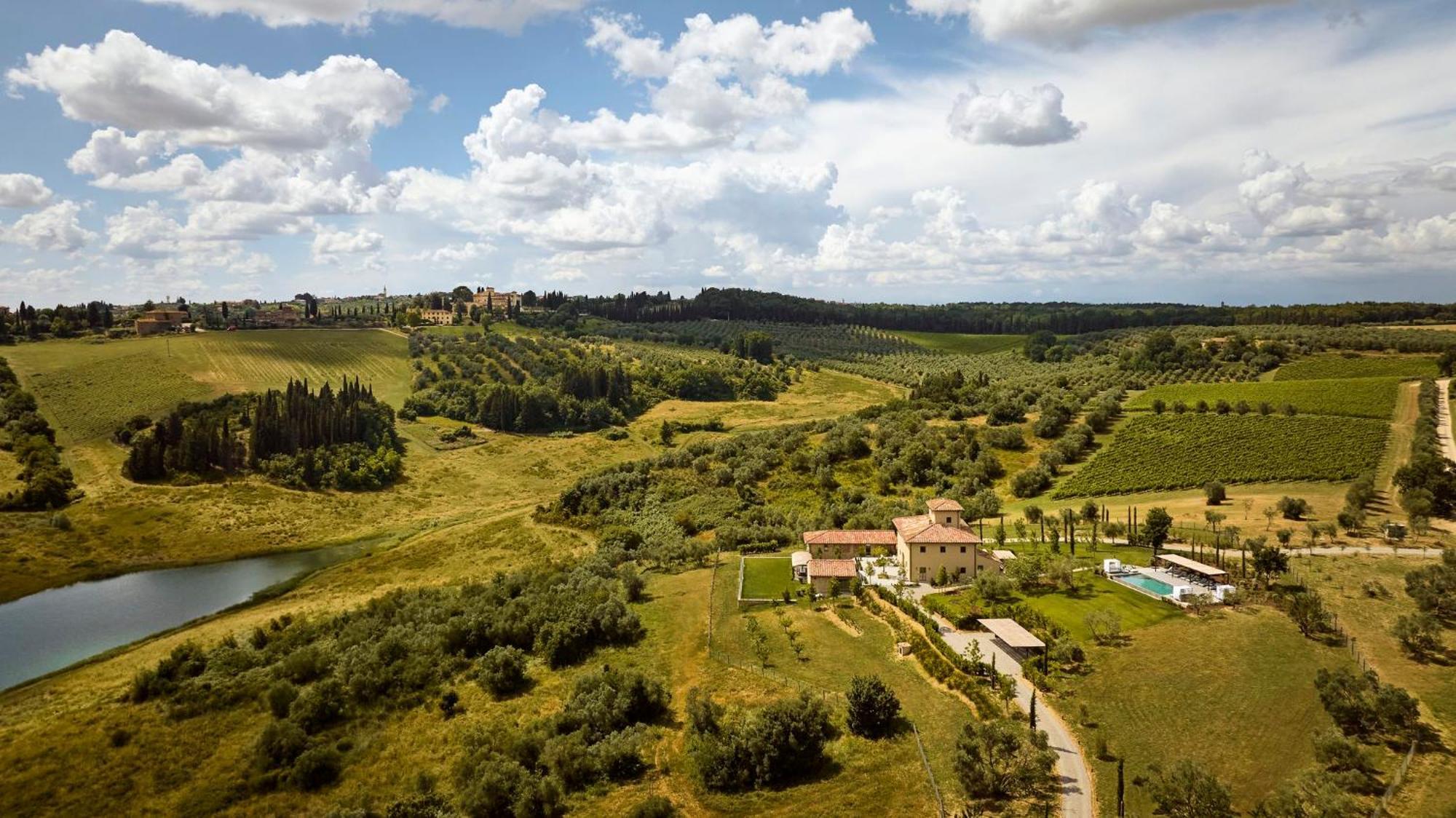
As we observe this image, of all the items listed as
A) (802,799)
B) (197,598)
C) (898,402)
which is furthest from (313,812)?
(898,402)

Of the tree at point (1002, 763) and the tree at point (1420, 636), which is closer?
the tree at point (1002, 763)

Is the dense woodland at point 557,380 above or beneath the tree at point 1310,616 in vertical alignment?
above

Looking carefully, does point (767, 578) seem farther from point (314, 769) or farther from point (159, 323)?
point (159, 323)

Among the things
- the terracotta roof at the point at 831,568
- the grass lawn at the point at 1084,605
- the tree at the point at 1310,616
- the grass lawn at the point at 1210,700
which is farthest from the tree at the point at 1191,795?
the terracotta roof at the point at 831,568

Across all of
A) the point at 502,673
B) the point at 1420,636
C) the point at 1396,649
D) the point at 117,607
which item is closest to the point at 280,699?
the point at 502,673

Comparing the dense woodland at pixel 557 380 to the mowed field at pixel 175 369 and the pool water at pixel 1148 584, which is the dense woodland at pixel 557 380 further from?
the pool water at pixel 1148 584

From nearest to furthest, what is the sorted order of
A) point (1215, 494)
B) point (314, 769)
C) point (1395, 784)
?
point (1395, 784) < point (314, 769) < point (1215, 494)

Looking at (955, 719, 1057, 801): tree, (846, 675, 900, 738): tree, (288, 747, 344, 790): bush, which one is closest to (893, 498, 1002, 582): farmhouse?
(846, 675, 900, 738): tree
